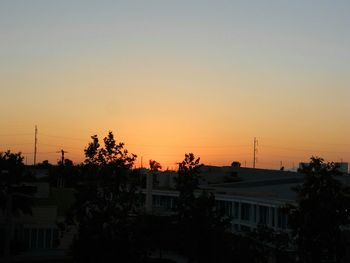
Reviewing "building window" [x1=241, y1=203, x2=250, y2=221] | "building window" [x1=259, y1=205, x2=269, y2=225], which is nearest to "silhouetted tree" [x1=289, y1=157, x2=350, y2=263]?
"building window" [x1=259, y1=205, x2=269, y2=225]

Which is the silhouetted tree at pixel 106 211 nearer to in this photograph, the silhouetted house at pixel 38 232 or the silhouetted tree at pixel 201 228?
the silhouetted tree at pixel 201 228

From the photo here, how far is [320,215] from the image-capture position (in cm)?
1838

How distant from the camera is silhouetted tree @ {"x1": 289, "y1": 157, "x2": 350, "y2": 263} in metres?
18.3

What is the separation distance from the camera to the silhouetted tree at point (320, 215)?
60.1ft

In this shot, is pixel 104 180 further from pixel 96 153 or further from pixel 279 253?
pixel 279 253

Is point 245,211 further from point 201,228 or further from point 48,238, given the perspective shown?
point 201,228

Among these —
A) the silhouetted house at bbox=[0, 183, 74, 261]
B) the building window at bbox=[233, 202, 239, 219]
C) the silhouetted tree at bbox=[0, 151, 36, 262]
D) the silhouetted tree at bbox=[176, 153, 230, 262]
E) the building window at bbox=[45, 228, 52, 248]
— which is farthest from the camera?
the building window at bbox=[233, 202, 239, 219]

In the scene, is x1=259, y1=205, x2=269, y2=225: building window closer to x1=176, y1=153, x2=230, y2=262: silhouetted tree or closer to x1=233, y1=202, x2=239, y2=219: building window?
x1=233, y1=202, x2=239, y2=219: building window

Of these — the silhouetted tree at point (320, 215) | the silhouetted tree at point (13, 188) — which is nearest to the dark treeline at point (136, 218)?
the silhouetted tree at point (320, 215)

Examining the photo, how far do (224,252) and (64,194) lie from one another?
993 inches

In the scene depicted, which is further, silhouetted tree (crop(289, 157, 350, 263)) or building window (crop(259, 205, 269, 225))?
building window (crop(259, 205, 269, 225))

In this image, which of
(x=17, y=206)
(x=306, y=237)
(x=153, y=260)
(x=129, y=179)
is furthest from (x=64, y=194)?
(x=306, y=237)

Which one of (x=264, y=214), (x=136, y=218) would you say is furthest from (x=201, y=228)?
(x=264, y=214)

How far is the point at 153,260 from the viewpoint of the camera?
35.9 m
